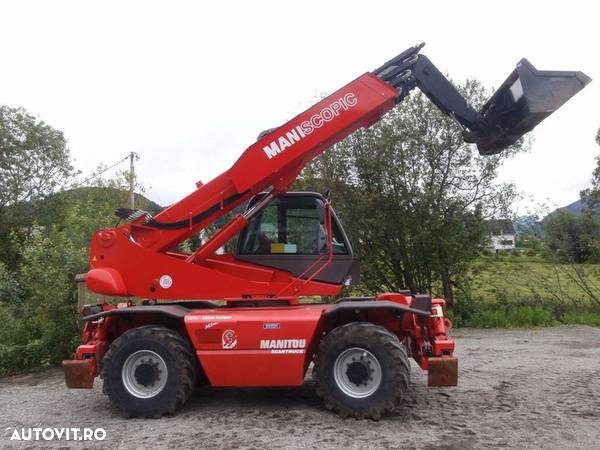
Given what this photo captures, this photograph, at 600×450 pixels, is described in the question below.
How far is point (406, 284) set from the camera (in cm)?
1548

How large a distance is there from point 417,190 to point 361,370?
30.5 feet

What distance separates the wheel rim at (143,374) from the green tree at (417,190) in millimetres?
9093

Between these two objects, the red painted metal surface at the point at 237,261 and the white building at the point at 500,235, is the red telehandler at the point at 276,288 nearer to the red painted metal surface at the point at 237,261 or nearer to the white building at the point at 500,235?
the red painted metal surface at the point at 237,261

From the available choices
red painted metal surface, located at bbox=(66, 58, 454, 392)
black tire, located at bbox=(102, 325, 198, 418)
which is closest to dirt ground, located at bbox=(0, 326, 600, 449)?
black tire, located at bbox=(102, 325, 198, 418)

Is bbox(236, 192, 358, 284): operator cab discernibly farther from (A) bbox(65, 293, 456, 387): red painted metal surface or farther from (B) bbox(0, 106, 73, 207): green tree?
(B) bbox(0, 106, 73, 207): green tree

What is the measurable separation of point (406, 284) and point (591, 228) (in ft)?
17.3

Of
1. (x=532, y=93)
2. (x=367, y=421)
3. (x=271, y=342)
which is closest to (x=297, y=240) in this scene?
(x=271, y=342)

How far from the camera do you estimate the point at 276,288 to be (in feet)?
22.7

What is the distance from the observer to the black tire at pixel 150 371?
6355 mm

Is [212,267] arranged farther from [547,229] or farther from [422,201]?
[547,229]

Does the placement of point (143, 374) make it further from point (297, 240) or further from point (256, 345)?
point (297, 240)

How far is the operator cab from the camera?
6984 millimetres

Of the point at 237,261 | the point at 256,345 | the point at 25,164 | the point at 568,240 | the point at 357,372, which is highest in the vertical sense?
the point at 25,164

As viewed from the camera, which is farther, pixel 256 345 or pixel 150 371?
pixel 150 371
